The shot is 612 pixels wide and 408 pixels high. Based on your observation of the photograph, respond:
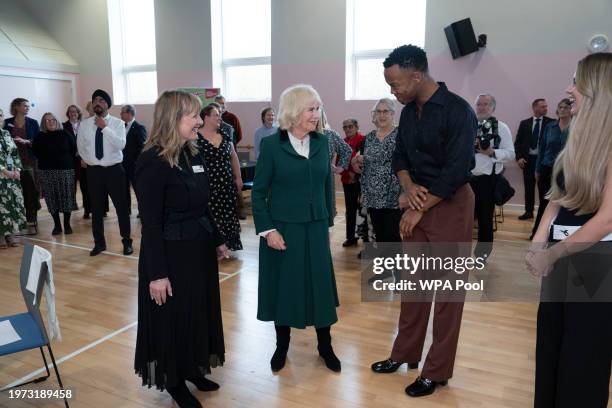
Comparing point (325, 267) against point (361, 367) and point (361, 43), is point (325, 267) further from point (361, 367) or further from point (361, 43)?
point (361, 43)

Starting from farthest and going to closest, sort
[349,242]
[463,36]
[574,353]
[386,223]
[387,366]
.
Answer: [463,36]
[349,242]
[386,223]
[387,366]
[574,353]

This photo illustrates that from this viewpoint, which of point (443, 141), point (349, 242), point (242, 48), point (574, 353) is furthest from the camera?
point (242, 48)

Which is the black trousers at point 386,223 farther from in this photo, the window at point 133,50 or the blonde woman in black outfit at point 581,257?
the window at point 133,50

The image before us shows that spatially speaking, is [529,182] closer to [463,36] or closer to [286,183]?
[463,36]

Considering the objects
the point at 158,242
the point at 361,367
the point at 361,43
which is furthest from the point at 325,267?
the point at 361,43

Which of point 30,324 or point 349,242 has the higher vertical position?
point 30,324

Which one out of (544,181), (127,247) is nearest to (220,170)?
(127,247)

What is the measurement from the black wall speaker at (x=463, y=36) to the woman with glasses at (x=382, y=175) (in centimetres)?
437

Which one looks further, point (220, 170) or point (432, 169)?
point (220, 170)

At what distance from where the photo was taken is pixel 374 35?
8625 millimetres

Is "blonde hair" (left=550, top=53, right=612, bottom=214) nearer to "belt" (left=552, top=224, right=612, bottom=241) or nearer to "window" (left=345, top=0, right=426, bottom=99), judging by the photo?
"belt" (left=552, top=224, right=612, bottom=241)

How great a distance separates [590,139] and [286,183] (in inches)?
54.9

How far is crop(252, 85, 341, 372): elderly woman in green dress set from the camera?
2.43 m

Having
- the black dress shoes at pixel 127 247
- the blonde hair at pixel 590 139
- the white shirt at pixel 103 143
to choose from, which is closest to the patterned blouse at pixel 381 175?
the blonde hair at pixel 590 139
